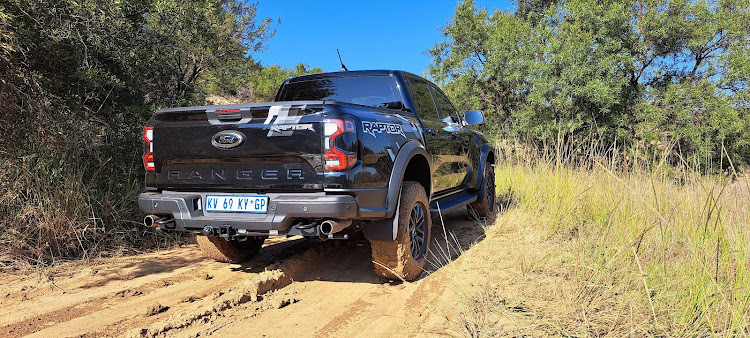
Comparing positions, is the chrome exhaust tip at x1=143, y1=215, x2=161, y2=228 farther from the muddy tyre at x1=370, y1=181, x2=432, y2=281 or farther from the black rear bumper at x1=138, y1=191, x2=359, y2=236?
the muddy tyre at x1=370, y1=181, x2=432, y2=281

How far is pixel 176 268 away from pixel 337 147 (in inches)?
92.6

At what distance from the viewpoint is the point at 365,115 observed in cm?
329

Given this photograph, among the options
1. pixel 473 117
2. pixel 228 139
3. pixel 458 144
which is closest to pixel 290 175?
pixel 228 139

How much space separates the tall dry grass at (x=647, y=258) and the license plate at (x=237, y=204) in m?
1.86

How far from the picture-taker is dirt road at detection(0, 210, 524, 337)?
2865mm

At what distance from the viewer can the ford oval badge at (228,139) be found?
317 centimetres

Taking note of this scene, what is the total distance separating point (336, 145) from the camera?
299 centimetres

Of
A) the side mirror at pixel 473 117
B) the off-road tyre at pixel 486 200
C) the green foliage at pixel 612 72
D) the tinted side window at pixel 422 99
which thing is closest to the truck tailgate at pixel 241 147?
the tinted side window at pixel 422 99

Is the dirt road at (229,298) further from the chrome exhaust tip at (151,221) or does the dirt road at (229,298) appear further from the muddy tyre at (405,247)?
the chrome exhaust tip at (151,221)

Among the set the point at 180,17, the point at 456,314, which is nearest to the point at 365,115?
the point at 456,314

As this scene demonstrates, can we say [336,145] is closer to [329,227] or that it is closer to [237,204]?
[329,227]

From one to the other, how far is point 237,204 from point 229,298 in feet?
2.26

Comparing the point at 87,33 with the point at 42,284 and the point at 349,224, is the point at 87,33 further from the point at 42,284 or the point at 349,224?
the point at 349,224

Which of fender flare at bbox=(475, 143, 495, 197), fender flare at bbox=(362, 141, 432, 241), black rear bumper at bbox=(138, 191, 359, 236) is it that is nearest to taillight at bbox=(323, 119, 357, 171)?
black rear bumper at bbox=(138, 191, 359, 236)
